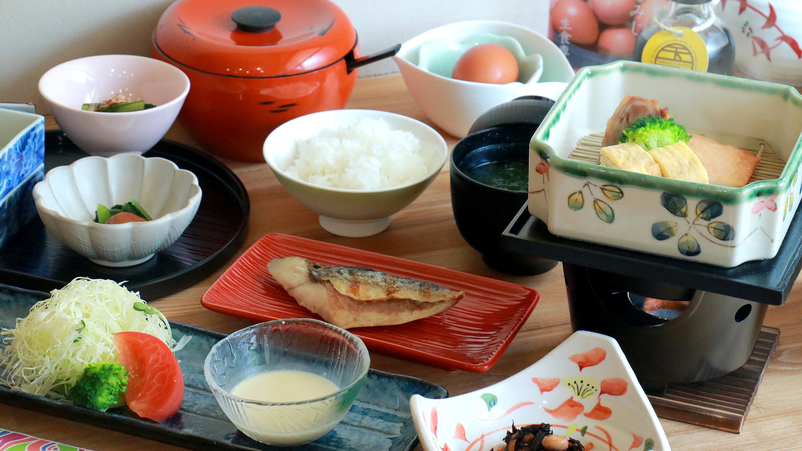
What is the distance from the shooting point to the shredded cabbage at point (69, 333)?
945mm

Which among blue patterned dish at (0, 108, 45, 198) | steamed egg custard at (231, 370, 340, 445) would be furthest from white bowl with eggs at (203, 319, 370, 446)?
blue patterned dish at (0, 108, 45, 198)

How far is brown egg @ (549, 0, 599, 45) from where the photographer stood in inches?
70.6

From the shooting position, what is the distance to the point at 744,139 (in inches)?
37.6

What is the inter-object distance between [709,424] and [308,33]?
105 cm

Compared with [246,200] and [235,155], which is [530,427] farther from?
[235,155]

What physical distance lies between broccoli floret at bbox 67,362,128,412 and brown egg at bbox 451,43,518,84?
3.24ft

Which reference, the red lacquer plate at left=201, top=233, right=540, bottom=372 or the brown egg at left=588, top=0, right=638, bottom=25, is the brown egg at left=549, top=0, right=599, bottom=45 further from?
the red lacquer plate at left=201, top=233, right=540, bottom=372

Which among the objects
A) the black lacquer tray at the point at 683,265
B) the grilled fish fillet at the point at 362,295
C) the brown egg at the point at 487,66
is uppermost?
the black lacquer tray at the point at 683,265

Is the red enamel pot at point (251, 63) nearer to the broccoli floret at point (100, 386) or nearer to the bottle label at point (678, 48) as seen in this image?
the bottle label at point (678, 48)

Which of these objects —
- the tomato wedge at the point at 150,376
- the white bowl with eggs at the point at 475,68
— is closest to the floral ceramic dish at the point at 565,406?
the tomato wedge at the point at 150,376

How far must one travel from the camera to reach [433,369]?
1054mm

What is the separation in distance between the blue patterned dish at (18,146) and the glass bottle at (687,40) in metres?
1.23

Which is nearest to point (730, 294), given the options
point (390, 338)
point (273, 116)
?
point (390, 338)

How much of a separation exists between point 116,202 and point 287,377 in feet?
1.83
